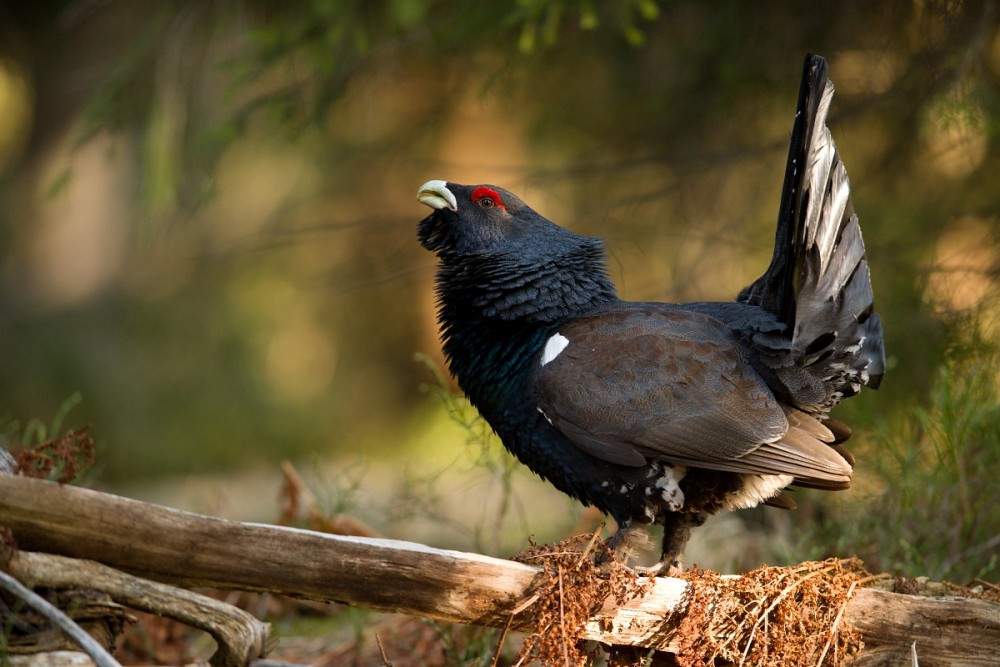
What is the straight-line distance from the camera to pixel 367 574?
3010 millimetres

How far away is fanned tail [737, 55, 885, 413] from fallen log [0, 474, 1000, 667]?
0.84 m

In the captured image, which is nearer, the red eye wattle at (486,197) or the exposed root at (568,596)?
the exposed root at (568,596)

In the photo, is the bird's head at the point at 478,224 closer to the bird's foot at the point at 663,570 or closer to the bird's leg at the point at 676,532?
the bird's leg at the point at 676,532

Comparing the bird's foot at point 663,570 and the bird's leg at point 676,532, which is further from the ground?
the bird's leg at point 676,532

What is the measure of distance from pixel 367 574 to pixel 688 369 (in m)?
1.44

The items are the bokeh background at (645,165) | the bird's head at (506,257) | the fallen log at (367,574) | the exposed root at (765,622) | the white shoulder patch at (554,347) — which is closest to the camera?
the fallen log at (367,574)

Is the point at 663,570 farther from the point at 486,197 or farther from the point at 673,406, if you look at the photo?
the point at 486,197

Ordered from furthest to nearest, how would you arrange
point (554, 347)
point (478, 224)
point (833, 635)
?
point (478, 224) < point (554, 347) < point (833, 635)

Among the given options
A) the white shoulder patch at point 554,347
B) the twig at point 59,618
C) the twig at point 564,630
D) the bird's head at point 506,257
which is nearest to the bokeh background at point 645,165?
the bird's head at point 506,257

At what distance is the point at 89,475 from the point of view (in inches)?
184

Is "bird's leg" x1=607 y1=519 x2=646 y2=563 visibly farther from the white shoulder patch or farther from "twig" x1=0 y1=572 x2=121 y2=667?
"twig" x1=0 y1=572 x2=121 y2=667

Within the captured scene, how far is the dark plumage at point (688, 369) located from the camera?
3.52 meters

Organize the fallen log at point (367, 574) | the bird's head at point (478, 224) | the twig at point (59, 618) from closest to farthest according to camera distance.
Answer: the twig at point (59, 618)
the fallen log at point (367, 574)
the bird's head at point (478, 224)

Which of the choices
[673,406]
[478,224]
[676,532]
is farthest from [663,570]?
[478,224]
